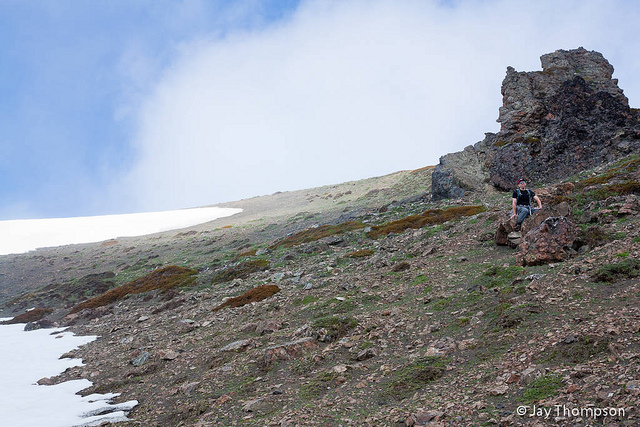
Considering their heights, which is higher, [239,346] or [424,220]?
[424,220]

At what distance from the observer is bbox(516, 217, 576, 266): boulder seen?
44.7 feet

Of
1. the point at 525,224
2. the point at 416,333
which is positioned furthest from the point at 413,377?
the point at 525,224

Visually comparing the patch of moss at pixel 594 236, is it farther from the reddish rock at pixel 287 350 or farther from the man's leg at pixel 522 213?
the reddish rock at pixel 287 350

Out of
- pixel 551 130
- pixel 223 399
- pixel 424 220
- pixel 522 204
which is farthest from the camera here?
pixel 551 130

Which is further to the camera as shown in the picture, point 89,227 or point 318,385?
point 89,227

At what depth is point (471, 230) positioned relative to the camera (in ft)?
68.5

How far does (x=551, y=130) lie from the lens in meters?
34.2

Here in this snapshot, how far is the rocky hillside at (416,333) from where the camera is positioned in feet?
24.8

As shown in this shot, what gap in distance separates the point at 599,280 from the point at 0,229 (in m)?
120

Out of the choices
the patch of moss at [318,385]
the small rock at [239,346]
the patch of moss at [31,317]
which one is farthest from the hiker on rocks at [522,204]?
the patch of moss at [31,317]

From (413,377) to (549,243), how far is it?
25.9 ft

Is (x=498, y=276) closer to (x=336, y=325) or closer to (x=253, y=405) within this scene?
(x=336, y=325)

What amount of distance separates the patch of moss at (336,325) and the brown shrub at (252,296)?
7.06 m

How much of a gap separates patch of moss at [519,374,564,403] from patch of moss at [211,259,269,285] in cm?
2204
